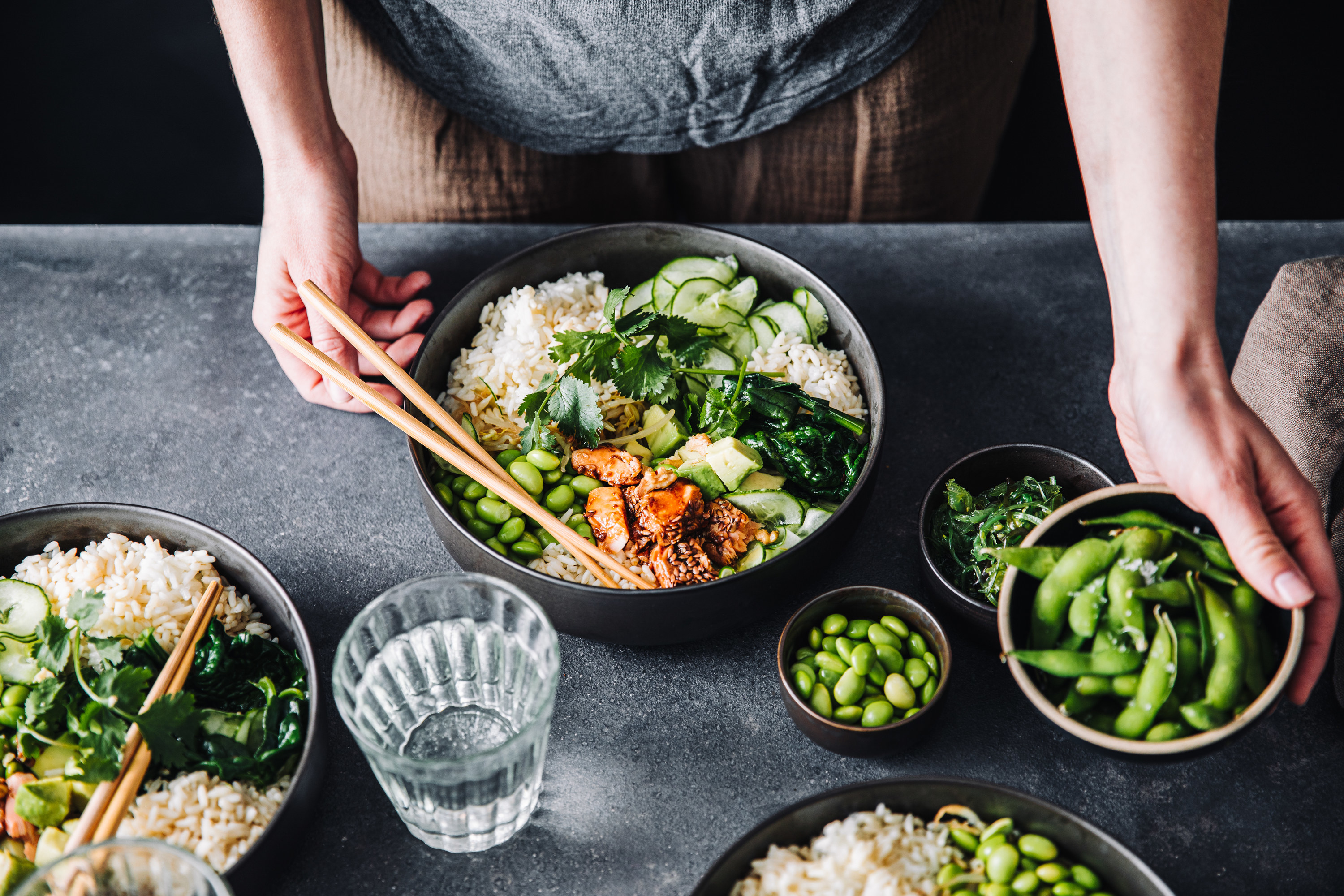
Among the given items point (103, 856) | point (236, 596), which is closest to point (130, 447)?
point (236, 596)

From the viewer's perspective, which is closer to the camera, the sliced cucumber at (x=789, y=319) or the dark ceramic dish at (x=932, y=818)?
the dark ceramic dish at (x=932, y=818)

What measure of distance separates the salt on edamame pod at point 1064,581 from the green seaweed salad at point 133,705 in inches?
42.8

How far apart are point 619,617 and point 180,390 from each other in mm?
1197

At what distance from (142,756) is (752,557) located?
0.98 meters

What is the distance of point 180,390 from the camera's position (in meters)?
2.01

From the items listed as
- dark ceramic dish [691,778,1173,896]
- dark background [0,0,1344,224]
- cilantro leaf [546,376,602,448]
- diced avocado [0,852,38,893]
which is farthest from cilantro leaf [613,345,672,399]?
dark background [0,0,1344,224]

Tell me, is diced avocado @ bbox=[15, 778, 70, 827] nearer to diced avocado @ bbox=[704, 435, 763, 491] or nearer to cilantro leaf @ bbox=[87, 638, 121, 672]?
cilantro leaf @ bbox=[87, 638, 121, 672]

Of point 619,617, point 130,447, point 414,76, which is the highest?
point 414,76

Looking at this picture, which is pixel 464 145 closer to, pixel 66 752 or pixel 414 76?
pixel 414 76

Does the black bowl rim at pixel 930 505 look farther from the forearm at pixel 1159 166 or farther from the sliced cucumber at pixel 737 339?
the sliced cucumber at pixel 737 339

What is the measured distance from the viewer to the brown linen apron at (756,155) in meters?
2.34

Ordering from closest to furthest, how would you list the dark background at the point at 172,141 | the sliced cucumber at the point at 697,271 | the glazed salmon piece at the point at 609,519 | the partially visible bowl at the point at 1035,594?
the partially visible bowl at the point at 1035,594 < the glazed salmon piece at the point at 609,519 < the sliced cucumber at the point at 697,271 < the dark background at the point at 172,141

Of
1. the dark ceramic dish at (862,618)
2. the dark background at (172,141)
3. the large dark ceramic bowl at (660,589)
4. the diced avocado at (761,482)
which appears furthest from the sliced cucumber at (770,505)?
the dark background at (172,141)

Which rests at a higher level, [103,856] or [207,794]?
[103,856]
